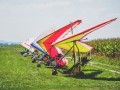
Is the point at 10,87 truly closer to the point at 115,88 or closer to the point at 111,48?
the point at 115,88

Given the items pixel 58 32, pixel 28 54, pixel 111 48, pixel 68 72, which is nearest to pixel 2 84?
pixel 68 72

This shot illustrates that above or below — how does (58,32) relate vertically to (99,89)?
above

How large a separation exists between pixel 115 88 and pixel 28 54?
37197 millimetres

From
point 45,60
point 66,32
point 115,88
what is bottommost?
point 115,88

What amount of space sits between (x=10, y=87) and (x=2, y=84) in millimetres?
1136

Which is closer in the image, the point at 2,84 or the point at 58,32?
the point at 2,84

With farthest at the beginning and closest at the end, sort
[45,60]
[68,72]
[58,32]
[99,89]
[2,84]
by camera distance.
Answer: [45,60] → [58,32] → [68,72] → [2,84] → [99,89]

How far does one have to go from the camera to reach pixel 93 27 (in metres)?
20.0

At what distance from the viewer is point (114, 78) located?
20328 millimetres

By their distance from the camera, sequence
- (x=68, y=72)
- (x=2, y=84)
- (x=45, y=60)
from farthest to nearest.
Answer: (x=45, y=60), (x=68, y=72), (x=2, y=84)

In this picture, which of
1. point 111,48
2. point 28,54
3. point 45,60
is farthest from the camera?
point 28,54

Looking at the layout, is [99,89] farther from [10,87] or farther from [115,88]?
[10,87]

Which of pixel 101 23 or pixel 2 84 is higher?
pixel 101 23

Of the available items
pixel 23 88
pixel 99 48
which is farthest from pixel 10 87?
pixel 99 48
